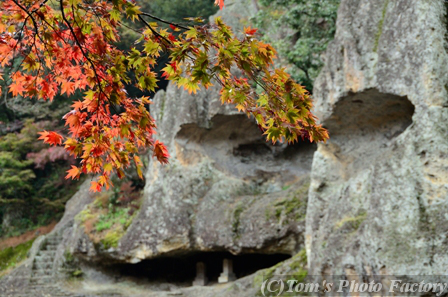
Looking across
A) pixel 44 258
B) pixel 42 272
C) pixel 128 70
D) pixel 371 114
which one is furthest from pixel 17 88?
pixel 44 258

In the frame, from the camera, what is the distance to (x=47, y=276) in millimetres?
16844

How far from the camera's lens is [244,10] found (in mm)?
20750

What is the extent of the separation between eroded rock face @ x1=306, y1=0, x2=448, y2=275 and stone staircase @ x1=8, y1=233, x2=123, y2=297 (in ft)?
28.5

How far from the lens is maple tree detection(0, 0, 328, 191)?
3.67 metres

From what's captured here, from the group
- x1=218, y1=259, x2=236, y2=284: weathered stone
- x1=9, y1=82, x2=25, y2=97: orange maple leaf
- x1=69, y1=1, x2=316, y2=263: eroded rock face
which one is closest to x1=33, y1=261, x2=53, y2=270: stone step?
x1=69, y1=1, x2=316, y2=263: eroded rock face

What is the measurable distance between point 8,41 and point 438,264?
627 centimetres

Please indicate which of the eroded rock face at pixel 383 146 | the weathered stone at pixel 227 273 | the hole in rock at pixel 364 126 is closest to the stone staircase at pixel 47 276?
the weathered stone at pixel 227 273

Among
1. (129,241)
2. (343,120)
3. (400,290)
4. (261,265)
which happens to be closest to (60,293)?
(129,241)

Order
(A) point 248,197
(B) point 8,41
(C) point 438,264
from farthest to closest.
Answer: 1. (A) point 248,197
2. (C) point 438,264
3. (B) point 8,41

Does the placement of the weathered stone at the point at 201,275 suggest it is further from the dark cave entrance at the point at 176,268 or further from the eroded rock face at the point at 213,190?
the eroded rock face at the point at 213,190

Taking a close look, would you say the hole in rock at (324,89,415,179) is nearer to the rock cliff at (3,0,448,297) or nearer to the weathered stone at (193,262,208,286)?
the rock cliff at (3,0,448,297)

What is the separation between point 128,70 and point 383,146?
7.00 meters

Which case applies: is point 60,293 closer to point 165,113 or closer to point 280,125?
point 165,113

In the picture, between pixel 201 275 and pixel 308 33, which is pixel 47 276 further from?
pixel 308 33
